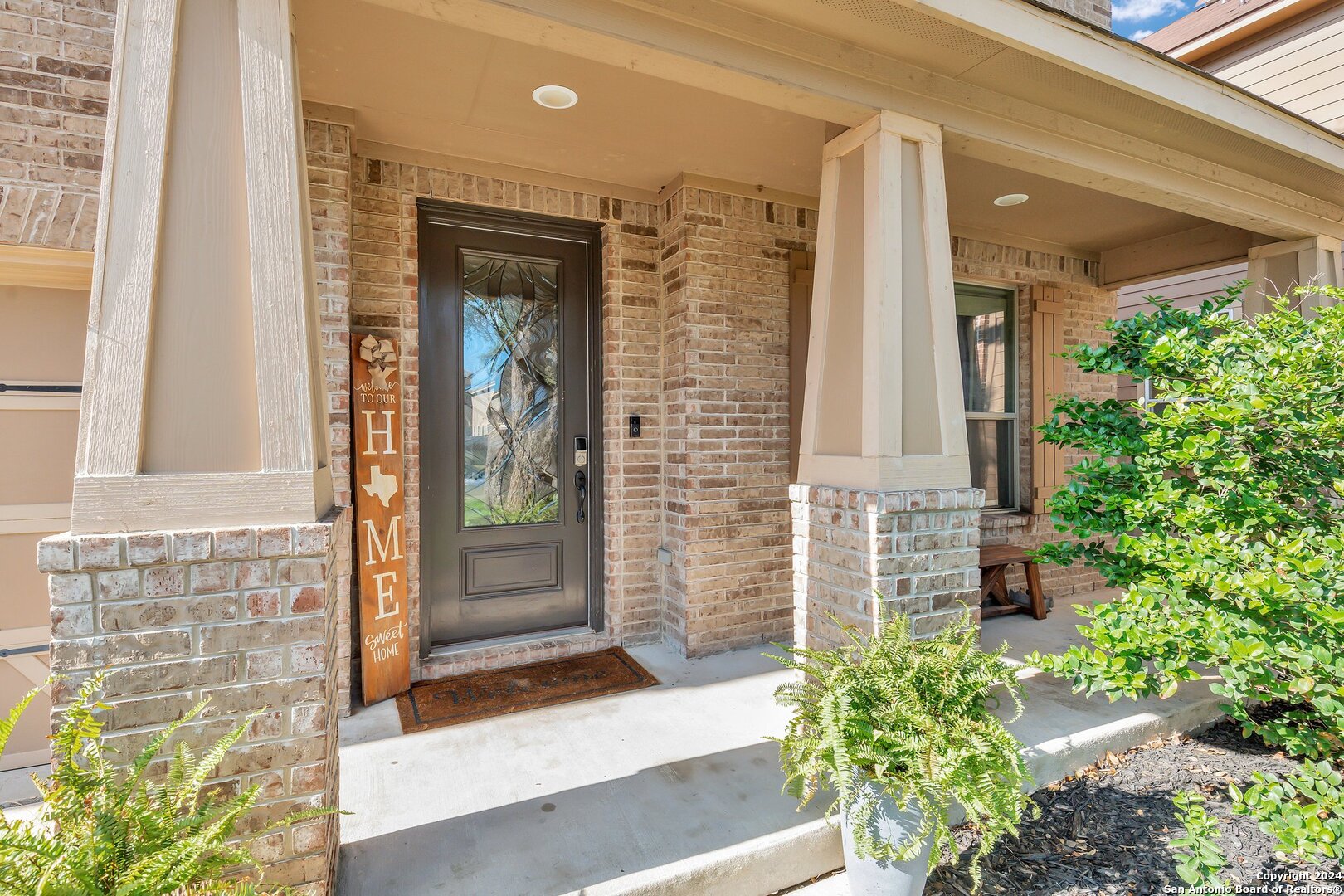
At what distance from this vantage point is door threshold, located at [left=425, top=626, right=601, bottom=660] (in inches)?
126

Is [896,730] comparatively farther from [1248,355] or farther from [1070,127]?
[1070,127]

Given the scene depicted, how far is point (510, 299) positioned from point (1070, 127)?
2736 mm

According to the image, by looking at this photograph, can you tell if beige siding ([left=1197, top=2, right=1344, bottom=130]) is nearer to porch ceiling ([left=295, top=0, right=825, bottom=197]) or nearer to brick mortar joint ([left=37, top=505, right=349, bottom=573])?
porch ceiling ([left=295, top=0, right=825, bottom=197])

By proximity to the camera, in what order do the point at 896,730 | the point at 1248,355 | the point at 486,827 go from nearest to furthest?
the point at 896,730
the point at 486,827
the point at 1248,355

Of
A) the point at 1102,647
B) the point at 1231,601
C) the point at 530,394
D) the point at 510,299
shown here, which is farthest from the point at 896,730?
the point at 510,299

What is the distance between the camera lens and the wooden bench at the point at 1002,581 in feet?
13.1

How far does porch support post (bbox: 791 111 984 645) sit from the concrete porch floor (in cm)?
63

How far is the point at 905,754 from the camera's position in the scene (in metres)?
1.66

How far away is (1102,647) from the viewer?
232 centimetres

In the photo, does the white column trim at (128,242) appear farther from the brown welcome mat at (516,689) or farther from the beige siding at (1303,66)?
the beige siding at (1303,66)

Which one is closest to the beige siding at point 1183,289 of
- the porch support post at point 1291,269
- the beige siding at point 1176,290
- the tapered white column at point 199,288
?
the beige siding at point 1176,290

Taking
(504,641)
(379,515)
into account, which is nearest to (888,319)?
(379,515)

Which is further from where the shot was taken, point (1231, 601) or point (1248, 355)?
point (1248, 355)

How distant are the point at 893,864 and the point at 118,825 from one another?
1.73m
